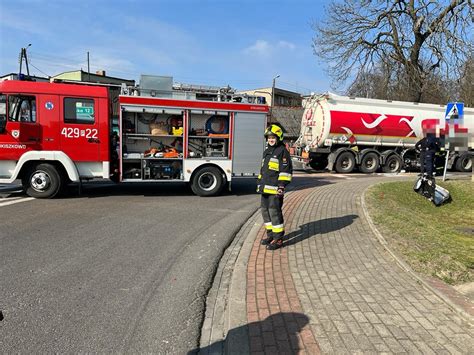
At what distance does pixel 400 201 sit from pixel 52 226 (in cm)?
841

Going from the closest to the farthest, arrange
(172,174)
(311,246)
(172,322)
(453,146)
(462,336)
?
(462,336) → (172,322) → (311,246) → (172,174) → (453,146)

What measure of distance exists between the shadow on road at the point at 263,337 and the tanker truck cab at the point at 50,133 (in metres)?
7.52

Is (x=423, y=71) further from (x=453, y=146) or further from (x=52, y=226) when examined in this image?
(x=52, y=226)

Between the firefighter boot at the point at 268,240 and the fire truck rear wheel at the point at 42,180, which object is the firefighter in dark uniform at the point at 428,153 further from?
the fire truck rear wheel at the point at 42,180

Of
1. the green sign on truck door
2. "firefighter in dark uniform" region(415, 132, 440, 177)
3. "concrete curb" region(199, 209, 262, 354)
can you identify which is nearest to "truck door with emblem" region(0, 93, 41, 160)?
the green sign on truck door

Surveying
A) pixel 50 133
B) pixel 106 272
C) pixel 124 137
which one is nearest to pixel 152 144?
pixel 124 137

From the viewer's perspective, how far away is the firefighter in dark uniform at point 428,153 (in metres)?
11.1

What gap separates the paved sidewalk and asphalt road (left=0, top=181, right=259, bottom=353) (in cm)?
36

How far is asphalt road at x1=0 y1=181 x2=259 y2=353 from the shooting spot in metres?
3.50

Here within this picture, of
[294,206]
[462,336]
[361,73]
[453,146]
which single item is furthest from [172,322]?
[361,73]

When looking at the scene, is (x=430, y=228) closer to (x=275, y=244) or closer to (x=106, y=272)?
(x=275, y=244)

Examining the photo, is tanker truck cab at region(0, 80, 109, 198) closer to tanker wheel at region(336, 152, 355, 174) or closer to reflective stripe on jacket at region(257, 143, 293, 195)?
reflective stripe on jacket at region(257, 143, 293, 195)

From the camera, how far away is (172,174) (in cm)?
1064

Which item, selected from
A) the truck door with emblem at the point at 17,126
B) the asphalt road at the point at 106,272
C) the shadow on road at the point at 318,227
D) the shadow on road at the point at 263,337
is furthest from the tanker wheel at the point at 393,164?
the shadow on road at the point at 263,337
